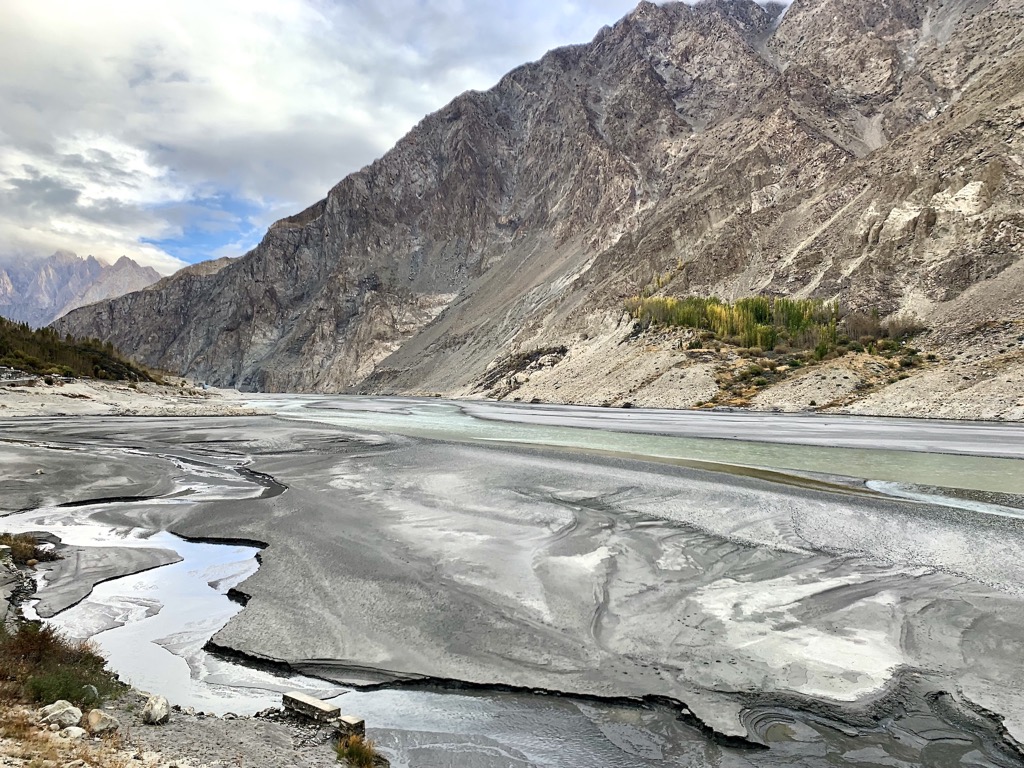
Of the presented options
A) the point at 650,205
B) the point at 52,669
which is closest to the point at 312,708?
the point at 52,669

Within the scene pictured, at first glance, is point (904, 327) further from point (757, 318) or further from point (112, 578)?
point (112, 578)

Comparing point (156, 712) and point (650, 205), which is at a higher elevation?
point (650, 205)

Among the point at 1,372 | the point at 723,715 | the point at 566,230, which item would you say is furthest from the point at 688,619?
the point at 566,230

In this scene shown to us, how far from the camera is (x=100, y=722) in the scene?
4.55 meters

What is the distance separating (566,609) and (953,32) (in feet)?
402

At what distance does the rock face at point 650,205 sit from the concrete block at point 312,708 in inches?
2227

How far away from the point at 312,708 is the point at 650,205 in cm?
11058

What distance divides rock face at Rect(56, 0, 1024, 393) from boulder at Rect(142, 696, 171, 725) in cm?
5754

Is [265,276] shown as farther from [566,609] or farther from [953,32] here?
[566,609]

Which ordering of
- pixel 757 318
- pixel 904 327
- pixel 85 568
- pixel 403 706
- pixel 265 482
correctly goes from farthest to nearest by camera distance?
1. pixel 757 318
2. pixel 904 327
3. pixel 265 482
4. pixel 85 568
5. pixel 403 706

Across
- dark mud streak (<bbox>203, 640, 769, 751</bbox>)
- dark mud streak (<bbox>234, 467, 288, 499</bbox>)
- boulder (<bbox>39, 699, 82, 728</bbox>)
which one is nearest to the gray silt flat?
A: dark mud streak (<bbox>203, 640, 769, 751</bbox>)

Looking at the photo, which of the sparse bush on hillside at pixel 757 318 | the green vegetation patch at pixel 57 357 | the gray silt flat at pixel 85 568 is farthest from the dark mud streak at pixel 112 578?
the sparse bush on hillside at pixel 757 318

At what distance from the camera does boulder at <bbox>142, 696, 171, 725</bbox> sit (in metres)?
4.86

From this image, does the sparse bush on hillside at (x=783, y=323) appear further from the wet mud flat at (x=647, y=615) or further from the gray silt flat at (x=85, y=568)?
the gray silt flat at (x=85, y=568)
